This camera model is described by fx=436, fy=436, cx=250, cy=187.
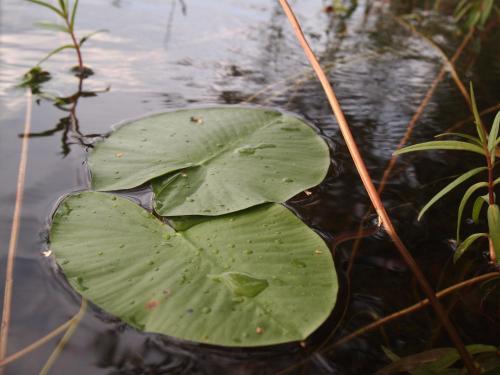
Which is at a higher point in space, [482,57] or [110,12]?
[482,57]

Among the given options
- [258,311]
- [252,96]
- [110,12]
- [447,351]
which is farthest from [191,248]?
[110,12]

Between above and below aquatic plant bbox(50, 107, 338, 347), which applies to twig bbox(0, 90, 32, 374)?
below

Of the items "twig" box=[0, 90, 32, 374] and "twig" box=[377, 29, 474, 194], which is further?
"twig" box=[377, 29, 474, 194]

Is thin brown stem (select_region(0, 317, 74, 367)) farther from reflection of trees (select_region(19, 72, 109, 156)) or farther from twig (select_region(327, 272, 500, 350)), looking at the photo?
reflection of trees (select_region(19, 72, 109, 156))

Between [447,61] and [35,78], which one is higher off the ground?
[447,61]

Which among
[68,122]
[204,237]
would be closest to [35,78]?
[68,122]

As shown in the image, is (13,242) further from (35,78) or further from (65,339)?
(35,78)

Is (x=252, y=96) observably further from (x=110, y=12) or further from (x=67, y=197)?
(x=110, y=12)

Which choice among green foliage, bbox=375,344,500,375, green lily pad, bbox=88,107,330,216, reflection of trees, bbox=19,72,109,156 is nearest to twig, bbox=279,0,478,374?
green foliage, bbox=375,344,500,375
